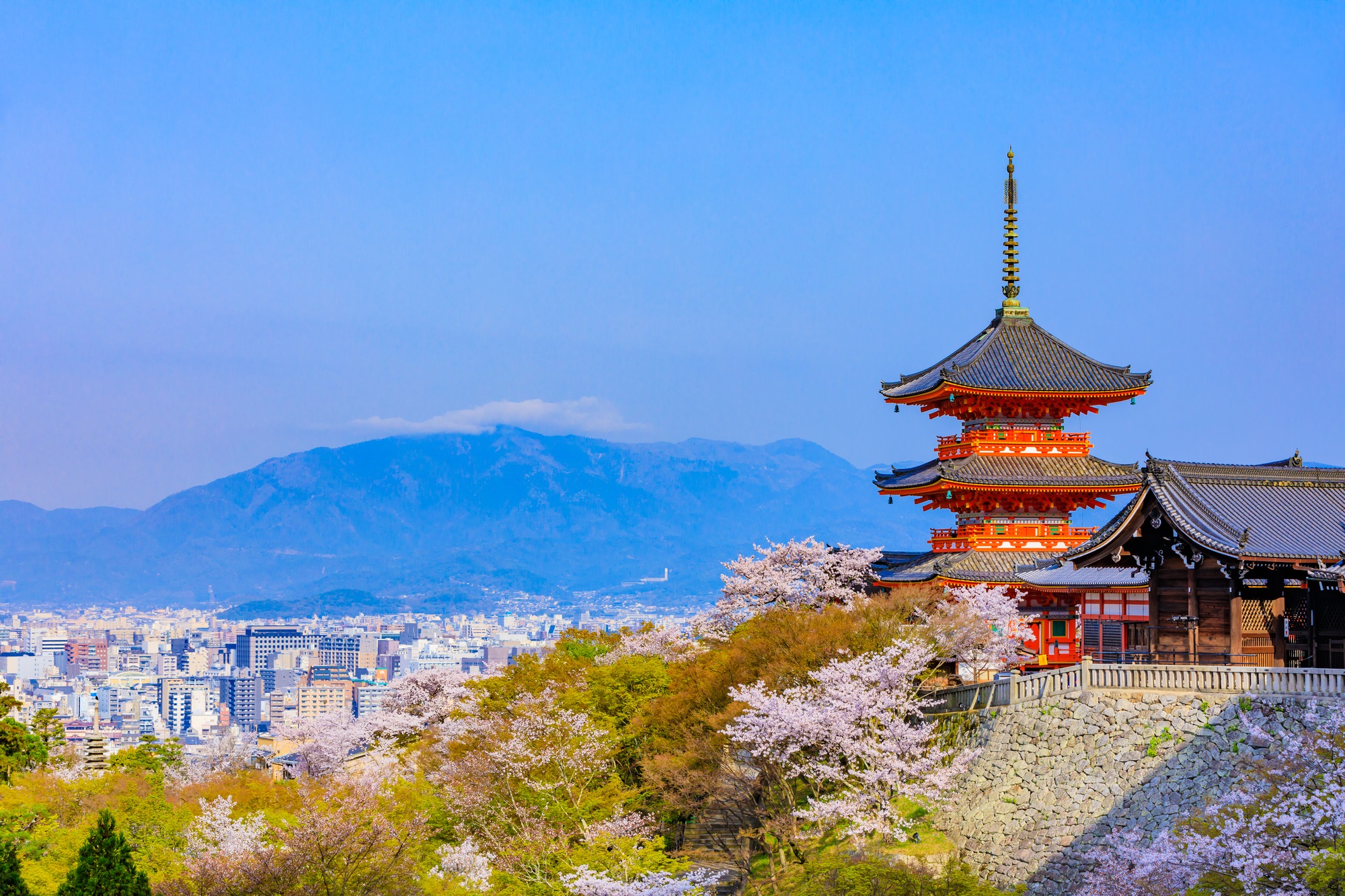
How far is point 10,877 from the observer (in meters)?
26.5

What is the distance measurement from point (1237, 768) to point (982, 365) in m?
21.4

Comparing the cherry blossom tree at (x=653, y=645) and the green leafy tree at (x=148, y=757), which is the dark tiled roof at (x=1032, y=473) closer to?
the cherry blossom tree at (x=653, y=645)

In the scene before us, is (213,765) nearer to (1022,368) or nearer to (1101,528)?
(1022,368)

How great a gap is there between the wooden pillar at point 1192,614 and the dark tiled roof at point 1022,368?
13952 millimetres

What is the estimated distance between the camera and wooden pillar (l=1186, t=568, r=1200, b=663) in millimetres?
27234

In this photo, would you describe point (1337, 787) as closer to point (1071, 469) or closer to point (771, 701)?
point (771, 701)

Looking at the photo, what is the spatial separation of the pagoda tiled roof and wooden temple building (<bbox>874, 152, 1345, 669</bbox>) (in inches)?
1.6

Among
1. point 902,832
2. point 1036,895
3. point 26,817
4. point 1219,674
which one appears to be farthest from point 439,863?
point 1219,674

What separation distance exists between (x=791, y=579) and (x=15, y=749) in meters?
22.6

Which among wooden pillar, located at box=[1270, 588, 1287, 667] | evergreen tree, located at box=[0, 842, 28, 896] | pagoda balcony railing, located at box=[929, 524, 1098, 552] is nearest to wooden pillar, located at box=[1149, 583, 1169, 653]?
wooden pillar, located at box=[1270, 588, 1287, 667]

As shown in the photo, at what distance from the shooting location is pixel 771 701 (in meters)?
29.0

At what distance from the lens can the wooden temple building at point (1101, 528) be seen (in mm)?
26859

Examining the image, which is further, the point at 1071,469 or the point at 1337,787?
the point at 1071,469

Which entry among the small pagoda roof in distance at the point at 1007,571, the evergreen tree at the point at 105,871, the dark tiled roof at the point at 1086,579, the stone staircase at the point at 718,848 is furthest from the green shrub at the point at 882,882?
the dark tiled roof at the point at 1086,579
